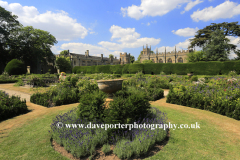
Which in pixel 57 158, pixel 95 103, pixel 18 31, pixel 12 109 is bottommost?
pixel 57 158

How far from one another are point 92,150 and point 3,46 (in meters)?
38.8

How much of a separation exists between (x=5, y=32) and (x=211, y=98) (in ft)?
130

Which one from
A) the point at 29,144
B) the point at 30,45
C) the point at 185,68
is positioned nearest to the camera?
the point at 29,144

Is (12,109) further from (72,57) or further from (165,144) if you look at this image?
(72,57)

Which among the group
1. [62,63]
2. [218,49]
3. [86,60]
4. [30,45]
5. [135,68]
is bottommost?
[135,68]

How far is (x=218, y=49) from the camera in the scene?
83.1 feet

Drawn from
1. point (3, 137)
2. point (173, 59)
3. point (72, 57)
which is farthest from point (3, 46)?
point (173, 59)

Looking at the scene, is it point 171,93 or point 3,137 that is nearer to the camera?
point 3,137

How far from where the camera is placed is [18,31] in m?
31.5

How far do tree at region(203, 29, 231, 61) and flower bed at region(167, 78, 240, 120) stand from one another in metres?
22.7

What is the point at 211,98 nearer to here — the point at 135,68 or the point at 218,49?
the point at 135,68

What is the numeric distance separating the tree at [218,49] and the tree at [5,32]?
4444 cm

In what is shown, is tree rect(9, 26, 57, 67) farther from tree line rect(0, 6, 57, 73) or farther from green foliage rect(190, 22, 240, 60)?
green foliage rect(190, 22, 240, 60)

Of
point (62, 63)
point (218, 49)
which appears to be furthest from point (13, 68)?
point (218, 49)
